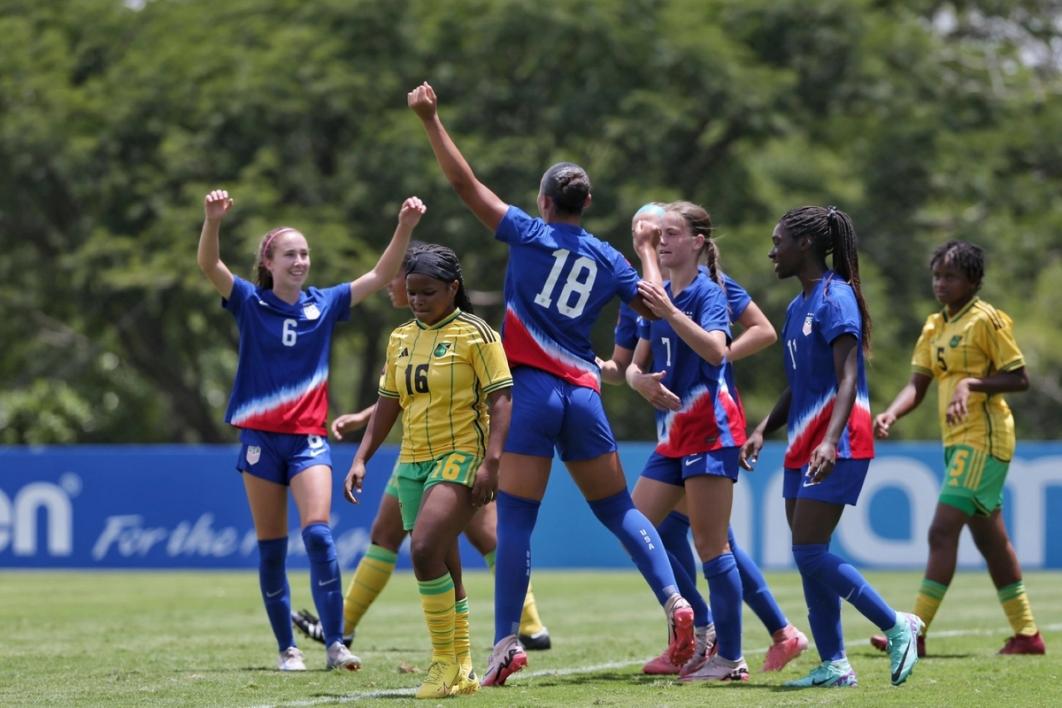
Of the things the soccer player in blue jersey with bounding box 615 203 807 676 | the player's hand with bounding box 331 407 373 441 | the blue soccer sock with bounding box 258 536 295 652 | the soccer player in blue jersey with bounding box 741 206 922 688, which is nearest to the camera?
the soccer player in blue jersey with bounding box 741 206 922 688

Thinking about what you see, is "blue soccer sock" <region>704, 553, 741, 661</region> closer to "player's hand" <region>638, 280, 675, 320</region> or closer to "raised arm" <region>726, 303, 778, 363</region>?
"raised arm" <region>726, 303, 778, 363</region>

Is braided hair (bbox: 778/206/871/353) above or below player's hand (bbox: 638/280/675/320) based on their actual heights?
above

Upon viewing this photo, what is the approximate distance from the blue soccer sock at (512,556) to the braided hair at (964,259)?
3114mm

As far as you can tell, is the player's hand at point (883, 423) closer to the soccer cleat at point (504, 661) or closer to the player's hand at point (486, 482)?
the soccer cleat at point (504, 661)

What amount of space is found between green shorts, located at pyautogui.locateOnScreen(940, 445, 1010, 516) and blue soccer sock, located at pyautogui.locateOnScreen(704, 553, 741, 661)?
2.08m

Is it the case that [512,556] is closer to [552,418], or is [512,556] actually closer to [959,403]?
[552,418]

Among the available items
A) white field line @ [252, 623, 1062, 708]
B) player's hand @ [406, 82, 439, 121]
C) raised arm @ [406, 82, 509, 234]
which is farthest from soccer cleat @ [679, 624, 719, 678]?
player's hand @ [406, 82, 439, 121]

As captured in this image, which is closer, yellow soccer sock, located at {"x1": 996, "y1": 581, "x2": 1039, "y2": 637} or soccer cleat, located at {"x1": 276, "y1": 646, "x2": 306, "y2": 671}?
soccer cleat, located at {"x1": 276, "y1": 646, "x2": 306, "y2": 671}

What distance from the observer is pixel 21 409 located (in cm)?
3694

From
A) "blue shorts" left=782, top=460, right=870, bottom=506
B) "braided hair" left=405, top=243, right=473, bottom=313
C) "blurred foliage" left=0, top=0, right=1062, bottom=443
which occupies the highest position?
"blurred foliage" left=0, top=0, right=1062, bottom=443

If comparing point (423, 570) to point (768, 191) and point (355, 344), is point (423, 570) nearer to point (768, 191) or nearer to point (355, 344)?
point (768, 191)

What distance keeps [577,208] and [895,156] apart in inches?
889

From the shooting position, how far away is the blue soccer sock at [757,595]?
828 centimetres

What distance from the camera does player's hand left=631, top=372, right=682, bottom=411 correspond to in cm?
751
